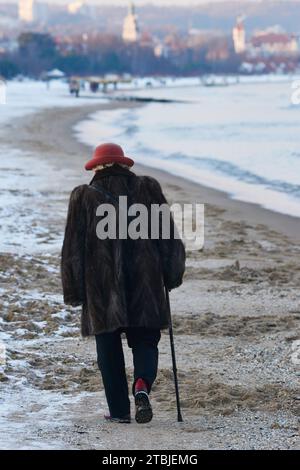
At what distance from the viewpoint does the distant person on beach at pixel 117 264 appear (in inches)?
233

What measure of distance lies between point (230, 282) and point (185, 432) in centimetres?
495

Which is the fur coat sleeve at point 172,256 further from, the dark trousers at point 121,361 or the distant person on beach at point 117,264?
the dark trousers at point 121,361

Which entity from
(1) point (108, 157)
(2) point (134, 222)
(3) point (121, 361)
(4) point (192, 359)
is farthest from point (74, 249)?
(4) point (192, 359)

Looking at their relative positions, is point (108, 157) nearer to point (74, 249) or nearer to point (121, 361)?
point (74, 249)

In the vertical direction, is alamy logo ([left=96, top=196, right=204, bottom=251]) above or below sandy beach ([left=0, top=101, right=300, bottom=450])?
above

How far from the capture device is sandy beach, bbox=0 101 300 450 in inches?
227

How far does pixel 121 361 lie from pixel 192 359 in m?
1.62

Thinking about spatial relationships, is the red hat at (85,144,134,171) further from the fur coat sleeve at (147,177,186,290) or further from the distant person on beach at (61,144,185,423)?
the fur coat sleeve at (147,177,186,290)

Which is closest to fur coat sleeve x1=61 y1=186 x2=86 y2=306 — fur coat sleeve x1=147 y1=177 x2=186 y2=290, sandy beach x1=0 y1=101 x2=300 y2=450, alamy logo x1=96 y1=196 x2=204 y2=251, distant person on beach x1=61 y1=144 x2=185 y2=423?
distant person on beach x1=61 y1=144 x2=185 y2=423

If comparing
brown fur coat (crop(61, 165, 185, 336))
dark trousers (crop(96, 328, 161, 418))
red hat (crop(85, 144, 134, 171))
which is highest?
red hat (crop(85, 144, 134, 171))

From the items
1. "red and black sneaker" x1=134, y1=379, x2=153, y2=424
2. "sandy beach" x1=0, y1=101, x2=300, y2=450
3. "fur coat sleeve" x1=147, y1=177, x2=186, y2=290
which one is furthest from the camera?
"fur coat sleeve" x1=147, y1=177, x2=186, y2=290

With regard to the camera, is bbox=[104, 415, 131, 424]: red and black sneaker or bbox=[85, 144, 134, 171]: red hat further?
bbox=[104, 415, 131, 424]: red and black sneaker

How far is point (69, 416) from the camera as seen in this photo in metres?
6.18

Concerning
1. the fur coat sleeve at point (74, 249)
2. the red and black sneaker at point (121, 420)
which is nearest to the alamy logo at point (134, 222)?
the fur coat sleeve at point (74, 249)
